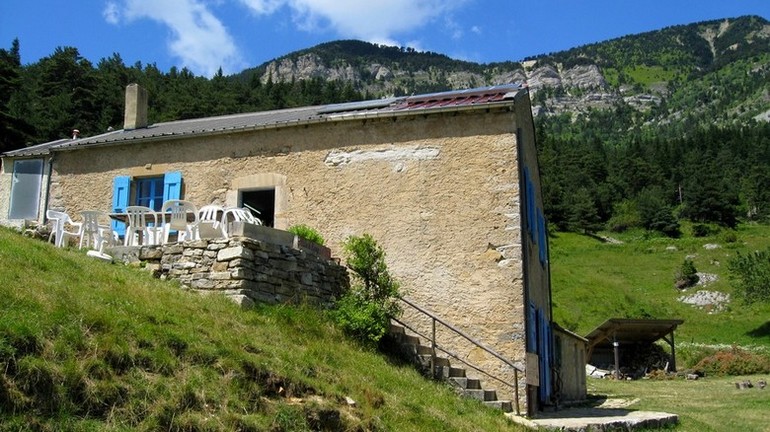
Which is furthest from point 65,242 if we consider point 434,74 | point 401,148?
point 434,74

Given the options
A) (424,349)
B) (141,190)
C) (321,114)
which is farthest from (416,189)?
(141,190)

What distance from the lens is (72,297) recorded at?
6.52 meters

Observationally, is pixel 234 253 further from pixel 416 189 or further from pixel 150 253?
pixel 416 189

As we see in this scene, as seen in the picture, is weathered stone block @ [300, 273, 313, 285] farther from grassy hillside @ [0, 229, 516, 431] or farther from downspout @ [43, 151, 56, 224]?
downspout @ [43, 151, 56, 224]

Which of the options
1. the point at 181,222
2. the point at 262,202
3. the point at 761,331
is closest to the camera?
the point at 181,222

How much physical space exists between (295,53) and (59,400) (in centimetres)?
18353

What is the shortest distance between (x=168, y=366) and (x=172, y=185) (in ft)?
28.4

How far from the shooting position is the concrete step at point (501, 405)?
10.2 metres

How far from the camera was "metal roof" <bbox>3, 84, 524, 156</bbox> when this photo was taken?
12695mm

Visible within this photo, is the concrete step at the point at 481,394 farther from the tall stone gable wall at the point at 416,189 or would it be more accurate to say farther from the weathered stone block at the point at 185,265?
the weathered stone block at the point at 185,265

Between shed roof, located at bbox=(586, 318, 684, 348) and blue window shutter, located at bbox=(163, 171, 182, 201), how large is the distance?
52.2 ft

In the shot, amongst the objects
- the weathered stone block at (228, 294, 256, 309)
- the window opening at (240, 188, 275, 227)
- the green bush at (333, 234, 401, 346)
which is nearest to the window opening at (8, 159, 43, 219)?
the window opening at (240, 188, 275, 227)

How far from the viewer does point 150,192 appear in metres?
14.6

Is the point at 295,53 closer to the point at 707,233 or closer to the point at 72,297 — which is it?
the point at 707,233
